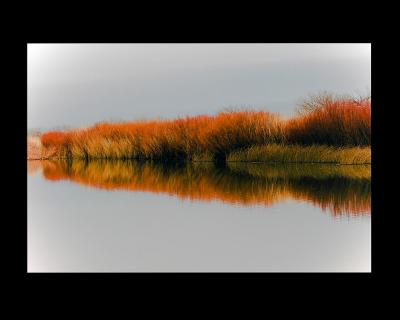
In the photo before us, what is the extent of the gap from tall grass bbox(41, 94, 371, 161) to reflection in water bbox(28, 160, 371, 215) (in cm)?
53

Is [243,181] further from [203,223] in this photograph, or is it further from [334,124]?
[334,124]

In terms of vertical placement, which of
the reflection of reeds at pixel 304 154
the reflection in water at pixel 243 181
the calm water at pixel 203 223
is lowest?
the calm water at pixel 203 223

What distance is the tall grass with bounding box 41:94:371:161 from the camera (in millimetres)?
8391

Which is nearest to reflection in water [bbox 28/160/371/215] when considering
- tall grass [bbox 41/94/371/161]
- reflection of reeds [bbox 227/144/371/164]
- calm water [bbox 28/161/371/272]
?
calm water [bbox 28/161/371/272]

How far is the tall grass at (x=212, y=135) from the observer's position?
27.5ft

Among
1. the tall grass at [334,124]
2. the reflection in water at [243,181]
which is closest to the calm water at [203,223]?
the reflection in water at [243,181]

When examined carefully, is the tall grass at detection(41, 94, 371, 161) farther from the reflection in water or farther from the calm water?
the calm water

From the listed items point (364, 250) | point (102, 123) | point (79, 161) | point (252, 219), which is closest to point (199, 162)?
point (102, 123)

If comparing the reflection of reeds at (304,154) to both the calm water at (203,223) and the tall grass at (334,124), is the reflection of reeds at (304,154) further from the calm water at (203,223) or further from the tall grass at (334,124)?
the calm water at (203,223)

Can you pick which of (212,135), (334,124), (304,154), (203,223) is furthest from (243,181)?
(212,135)

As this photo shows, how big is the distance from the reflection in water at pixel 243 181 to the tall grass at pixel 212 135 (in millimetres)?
534

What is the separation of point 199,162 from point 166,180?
278 centimetres

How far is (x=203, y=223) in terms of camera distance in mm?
4723

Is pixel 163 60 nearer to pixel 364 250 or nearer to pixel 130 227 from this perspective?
pixel 130 227
